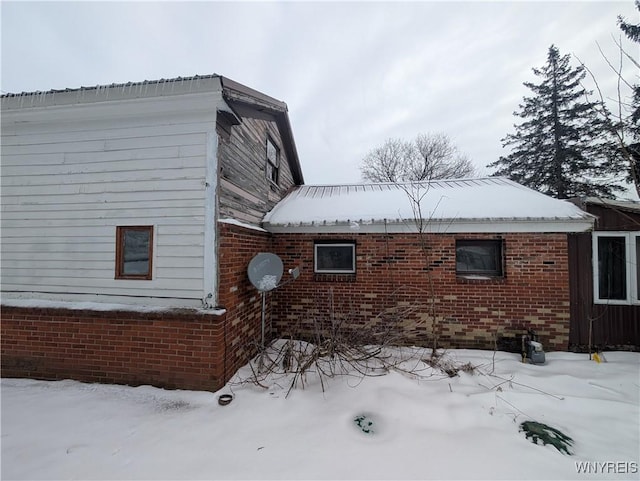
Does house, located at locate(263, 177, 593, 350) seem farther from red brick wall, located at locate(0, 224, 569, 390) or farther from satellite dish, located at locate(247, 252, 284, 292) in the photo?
satellite dish, located at locate(247, 252, 284, 292)

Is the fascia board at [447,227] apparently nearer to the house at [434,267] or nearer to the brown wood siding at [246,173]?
the house at [434,267]

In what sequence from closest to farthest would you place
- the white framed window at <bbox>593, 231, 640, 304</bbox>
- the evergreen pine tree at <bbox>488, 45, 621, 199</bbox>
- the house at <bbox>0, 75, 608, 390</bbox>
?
the house at <bbox>0, 75, 608, 390</bbox> < the white framed window at <bbox>593, 231, 640, 304</bbox> < the evergreen pine tree at <bbox>488, 45, 621, 199</bbox>

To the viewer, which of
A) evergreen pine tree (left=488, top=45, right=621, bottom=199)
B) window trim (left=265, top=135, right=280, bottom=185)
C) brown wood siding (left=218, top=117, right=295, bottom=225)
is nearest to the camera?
brown wood siding (left=218, top=117, right=295, bottom=225)

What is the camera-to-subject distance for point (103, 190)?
13.8 feet

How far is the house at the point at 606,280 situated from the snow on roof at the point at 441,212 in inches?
24.2

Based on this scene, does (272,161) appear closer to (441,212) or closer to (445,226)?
(441,212)

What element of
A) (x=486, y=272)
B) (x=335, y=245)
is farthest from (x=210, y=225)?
(x=486, y=272)

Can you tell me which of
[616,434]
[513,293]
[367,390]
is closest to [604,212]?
[513,293]

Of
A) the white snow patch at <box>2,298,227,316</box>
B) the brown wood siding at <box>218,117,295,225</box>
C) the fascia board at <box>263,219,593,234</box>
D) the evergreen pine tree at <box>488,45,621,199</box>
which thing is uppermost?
the evergreen pine tree at <box>488,45,621,199</box>

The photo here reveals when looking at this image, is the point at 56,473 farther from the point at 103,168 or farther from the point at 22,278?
the point at 103,168

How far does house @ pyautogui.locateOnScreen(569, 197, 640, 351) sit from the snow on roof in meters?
0.61

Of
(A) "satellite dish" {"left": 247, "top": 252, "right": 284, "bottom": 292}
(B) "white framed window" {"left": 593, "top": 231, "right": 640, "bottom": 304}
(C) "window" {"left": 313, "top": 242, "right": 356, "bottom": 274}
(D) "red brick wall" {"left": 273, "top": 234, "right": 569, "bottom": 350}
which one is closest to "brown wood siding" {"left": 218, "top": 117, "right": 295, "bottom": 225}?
(A) "satellite dish" {"left": 247, "top": 252, "right": 284, "bottom": 292}

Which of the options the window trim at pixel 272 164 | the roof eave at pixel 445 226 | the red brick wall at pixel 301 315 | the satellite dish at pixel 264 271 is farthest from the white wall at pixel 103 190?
the window trim at pixel 272 164

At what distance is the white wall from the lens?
13.0ft
